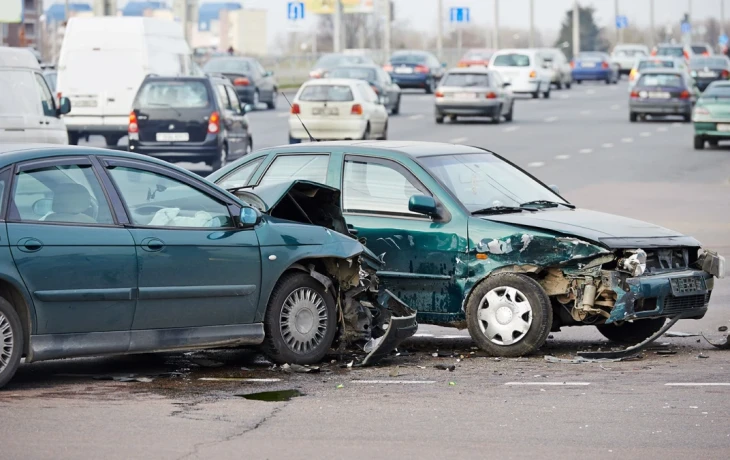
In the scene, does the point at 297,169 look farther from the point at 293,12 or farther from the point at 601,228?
the point at 293,12

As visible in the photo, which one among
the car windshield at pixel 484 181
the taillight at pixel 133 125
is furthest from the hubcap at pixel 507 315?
the taillight at pixel 133 125

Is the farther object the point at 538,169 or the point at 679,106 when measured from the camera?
the point at 679,106

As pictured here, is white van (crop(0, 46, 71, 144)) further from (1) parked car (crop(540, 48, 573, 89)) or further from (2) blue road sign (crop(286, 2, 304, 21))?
(2) blue road sign (crop(286, 2, 304, 21))

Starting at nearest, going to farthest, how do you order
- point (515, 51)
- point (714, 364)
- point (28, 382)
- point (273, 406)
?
point (273, 406) → point (28, 382) → point (714, 364) → point (515, 51)

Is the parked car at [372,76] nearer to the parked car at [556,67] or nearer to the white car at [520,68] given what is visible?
the white car at [520,68]

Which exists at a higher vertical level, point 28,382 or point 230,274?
point 230,274

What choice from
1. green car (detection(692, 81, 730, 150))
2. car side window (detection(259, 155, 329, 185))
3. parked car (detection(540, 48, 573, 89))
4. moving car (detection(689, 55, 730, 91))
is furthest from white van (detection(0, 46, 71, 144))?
parked car (detection(540, 48, 573, 89))

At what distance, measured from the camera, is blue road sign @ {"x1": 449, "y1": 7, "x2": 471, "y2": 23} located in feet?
367

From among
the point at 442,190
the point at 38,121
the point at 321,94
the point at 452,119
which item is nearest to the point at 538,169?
the point at 321,94

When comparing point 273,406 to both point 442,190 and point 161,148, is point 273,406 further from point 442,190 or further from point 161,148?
point 161,148

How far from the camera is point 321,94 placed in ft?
107

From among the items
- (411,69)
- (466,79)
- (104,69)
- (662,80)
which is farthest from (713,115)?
(411,69)

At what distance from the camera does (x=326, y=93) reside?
32500 millimetres

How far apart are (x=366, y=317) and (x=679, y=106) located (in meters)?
34.0
